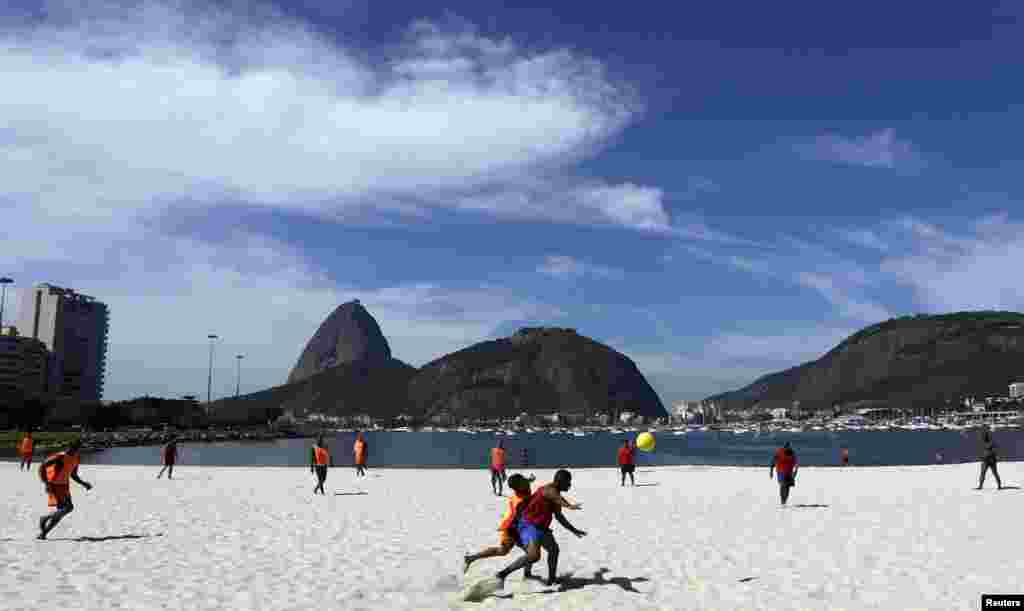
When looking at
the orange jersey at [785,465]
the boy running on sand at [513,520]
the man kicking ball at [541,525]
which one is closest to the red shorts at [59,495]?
the boy running on sand at [513,520]

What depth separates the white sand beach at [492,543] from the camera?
8633 millimetres

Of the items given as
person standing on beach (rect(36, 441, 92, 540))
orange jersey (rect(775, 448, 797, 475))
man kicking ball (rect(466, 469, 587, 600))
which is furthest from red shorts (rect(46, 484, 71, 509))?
orange jersey (rect(775, 448, 797, 475))

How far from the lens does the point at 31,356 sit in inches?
6870

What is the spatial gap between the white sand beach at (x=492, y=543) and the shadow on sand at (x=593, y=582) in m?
0.04

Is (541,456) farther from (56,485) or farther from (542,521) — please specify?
(542,521)

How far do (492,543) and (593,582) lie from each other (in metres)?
4.06

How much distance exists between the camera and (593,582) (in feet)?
31.2

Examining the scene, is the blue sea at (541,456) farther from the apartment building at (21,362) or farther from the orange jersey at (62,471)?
the apartment building at (21,362)

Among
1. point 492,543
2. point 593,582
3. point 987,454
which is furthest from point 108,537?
point 987,454

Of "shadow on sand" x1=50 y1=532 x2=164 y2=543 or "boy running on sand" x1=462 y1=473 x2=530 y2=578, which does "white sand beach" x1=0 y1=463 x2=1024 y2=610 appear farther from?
"boy running on sand" x1=462 y1=473 x2=530 y2=578

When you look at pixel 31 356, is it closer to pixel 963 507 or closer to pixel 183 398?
pixel 183 398

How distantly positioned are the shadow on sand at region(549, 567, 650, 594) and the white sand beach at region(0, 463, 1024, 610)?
0.13 feet

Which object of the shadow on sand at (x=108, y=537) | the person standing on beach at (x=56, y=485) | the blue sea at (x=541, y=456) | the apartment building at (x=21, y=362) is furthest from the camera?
the apartment building at (x=21, y=362)

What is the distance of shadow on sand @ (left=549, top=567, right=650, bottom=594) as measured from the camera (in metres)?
9.12
